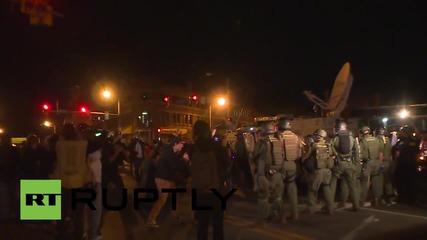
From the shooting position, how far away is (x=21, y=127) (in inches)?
2446

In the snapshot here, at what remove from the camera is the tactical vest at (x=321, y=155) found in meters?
10.3

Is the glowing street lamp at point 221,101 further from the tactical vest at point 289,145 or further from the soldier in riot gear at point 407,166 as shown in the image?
the tactical vest at point 289,145

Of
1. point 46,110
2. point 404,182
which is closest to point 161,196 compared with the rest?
point 404,182

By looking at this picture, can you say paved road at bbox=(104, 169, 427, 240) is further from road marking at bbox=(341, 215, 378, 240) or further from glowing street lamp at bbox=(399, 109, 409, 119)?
glowing street lamp at bbox=(399, 109, 409, 119)

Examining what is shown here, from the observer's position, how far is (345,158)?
1062cm

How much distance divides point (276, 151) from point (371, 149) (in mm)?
2879

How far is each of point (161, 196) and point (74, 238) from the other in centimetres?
194

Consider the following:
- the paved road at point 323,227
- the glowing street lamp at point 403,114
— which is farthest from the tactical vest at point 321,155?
the glowing street lamp at point 403,114

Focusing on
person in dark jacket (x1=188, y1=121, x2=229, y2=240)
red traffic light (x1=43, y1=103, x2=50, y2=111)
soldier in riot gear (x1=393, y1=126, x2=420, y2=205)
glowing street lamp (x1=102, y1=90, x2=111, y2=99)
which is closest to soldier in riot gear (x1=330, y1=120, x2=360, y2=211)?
soldier in riot gear (x1=393, y1=126, x2=420, y2=205)

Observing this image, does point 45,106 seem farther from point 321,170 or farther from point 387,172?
point 321,170

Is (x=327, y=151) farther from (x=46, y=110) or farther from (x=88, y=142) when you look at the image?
(x=46, y=110)

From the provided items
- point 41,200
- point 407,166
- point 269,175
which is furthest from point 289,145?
point 41,200

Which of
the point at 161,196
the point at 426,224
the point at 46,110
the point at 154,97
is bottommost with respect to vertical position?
the point at 426,224

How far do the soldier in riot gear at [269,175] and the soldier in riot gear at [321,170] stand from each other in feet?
3.68
